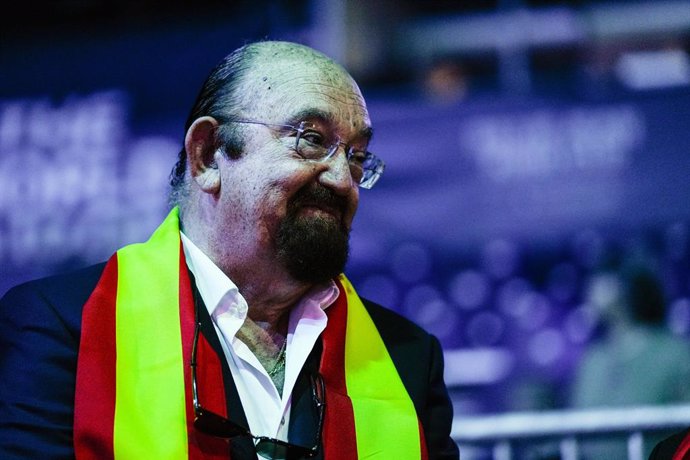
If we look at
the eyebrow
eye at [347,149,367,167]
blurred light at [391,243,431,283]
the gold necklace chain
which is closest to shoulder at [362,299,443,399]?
the gold necklace chain

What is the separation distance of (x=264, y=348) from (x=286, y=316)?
0.33 feet

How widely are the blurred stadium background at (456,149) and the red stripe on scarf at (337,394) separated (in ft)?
5.50

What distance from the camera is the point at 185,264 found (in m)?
2.01

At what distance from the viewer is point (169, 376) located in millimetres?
1803

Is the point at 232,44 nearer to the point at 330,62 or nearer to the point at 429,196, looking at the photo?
the point at 429,196

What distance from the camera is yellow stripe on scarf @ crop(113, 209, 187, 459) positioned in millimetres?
1712

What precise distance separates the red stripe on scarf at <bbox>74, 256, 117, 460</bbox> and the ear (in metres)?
0.33

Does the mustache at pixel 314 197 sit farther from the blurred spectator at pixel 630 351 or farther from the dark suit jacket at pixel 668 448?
the blurred spectator at pixel 630 351

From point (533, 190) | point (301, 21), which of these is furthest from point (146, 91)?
point (533, 190)

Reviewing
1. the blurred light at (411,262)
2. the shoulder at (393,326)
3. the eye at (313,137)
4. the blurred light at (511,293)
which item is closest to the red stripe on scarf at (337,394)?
→ the shoulder at (393,326)

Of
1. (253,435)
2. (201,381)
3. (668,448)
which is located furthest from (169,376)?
(668,448)

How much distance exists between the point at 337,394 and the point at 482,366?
1839 mm

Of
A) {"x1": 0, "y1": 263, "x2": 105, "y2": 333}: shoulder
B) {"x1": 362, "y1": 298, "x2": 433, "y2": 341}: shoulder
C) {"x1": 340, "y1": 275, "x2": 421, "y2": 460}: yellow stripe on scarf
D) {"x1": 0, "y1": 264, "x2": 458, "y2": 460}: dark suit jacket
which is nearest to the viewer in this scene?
{"x1": 0, "y1": 264, "x2": 458, "y2": 460}: dark suit jacket

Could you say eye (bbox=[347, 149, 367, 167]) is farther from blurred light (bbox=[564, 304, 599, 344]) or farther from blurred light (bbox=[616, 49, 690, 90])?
blurred light (bbox=[616, 49, 690, 90])
